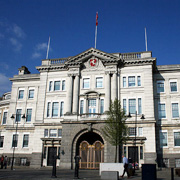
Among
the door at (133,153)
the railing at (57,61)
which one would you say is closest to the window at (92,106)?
the door at (133,153)

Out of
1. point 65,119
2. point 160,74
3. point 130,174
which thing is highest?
point 160,74

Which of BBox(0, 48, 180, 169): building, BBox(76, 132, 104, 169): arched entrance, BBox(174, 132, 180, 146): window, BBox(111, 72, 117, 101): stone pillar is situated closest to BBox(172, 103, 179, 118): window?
BBox(0, 48, 180, 169): building

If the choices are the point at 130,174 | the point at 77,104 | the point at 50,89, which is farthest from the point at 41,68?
the point at 130,174

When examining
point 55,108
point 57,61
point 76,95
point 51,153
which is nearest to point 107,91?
point 76,95

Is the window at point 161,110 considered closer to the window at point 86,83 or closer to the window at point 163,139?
the window at point 163,139

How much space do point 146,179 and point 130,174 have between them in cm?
532

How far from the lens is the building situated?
120 ft

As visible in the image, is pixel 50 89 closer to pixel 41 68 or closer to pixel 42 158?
pixel 41 68

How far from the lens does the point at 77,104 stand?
129ft

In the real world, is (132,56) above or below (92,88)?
above

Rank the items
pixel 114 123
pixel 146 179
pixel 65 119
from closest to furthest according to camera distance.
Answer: pixel 146 179
pixel 114 123
pixel 65 119

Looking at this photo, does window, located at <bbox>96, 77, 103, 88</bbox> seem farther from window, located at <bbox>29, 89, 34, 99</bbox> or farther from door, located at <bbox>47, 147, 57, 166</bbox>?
window, located at <bbox>29, 89, 34, 99</bbox>

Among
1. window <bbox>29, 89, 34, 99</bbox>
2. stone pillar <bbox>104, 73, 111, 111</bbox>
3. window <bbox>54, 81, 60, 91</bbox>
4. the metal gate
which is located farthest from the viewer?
window <bbox>29, 89, 34, 99</bbox>

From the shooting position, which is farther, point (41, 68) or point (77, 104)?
point (41, 68)
